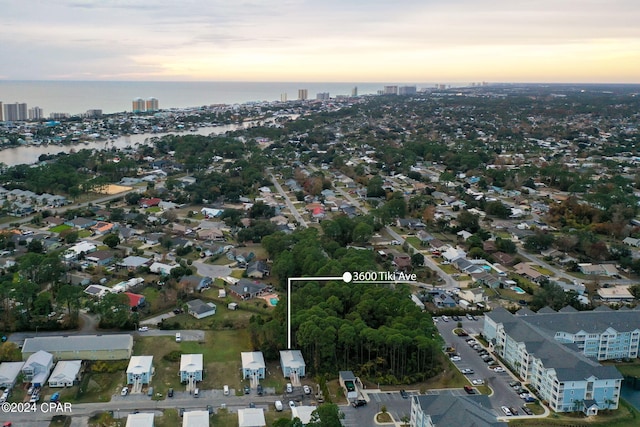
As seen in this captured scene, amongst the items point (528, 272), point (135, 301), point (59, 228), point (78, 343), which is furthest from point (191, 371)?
point (59, 228)

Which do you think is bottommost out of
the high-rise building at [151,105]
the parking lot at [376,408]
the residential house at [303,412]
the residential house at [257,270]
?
the parking lot at [376,408]

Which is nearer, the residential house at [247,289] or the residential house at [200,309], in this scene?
the residential house at [200,309]

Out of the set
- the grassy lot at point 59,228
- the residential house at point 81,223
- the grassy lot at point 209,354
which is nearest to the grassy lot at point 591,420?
the grassy lot at point 209,354

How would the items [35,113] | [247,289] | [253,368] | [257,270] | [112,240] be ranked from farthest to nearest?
[35,113], [112,240], [257,270], [247,289], [253,368]

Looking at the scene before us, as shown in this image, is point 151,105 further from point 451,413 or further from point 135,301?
point 451,413

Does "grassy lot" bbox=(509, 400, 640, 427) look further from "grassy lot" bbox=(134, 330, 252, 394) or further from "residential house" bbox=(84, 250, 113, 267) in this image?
"residential house" bbox=(84, 250, 113, 267)

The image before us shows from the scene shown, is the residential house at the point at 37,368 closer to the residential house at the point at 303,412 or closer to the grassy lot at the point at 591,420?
the residential house at the point at 303,412

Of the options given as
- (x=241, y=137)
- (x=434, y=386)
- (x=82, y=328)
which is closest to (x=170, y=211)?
(x=82, y=328)
